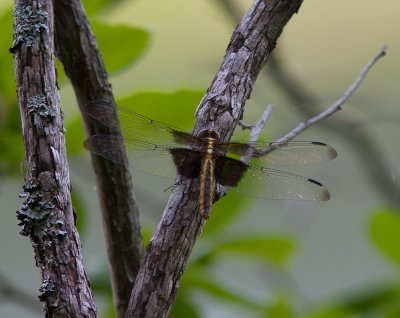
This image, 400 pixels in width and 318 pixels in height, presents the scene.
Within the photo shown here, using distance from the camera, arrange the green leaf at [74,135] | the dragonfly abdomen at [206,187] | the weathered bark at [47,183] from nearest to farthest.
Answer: the weathered bark at [47,183]
the dragonfly abdomen at [206,187]
the green leaf at [74,135]

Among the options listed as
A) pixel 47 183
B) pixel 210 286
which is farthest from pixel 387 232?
pixel 47 183

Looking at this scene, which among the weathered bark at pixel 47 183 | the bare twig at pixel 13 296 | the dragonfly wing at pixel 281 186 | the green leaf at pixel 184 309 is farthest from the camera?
the bare twig at pixel 13 296

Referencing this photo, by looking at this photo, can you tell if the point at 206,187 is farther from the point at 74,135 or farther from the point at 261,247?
the point at 261,247

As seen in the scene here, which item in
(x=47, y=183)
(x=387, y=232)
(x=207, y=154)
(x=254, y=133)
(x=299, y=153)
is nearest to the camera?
(x=47, y=183)

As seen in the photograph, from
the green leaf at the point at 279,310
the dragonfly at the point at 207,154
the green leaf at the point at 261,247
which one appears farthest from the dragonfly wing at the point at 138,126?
the green leaf at the point at 279,310

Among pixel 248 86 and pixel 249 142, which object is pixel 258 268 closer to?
pixel 249 142

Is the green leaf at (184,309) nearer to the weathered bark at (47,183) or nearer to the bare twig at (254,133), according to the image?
the bare twig at (254,133)
